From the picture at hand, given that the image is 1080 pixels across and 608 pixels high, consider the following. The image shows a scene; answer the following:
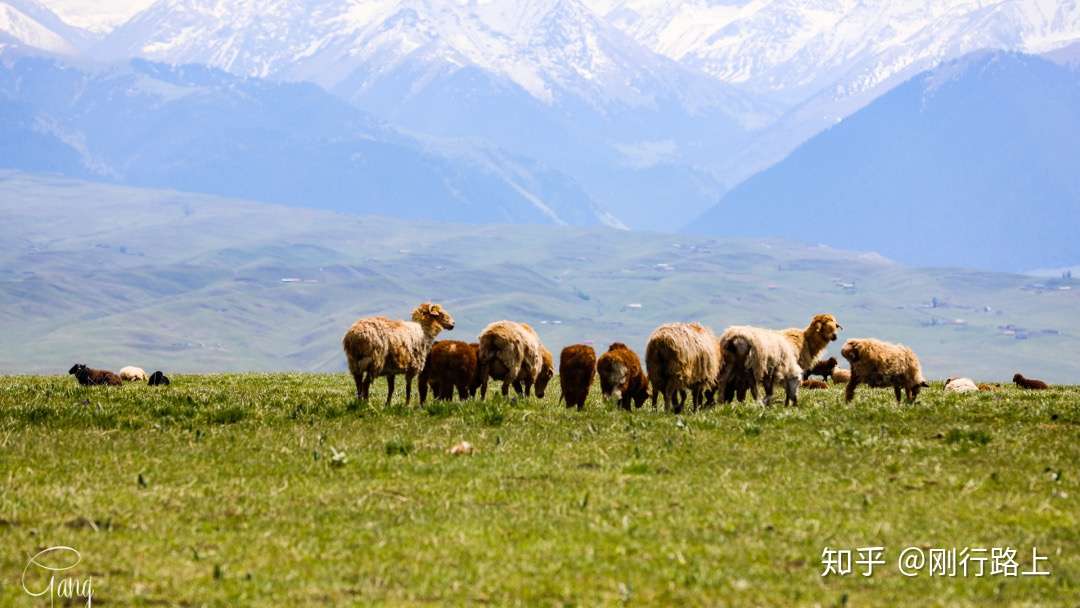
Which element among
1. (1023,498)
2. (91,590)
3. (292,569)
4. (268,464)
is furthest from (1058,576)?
(268,464)

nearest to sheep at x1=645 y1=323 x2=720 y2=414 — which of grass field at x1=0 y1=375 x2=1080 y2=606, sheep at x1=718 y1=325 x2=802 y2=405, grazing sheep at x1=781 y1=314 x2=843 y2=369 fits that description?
sheep at x1=718 y1=325 x2=802 y2=405

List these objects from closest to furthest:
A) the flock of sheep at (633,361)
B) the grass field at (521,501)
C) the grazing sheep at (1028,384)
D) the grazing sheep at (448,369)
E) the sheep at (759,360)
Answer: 1. the grass field at (521,501)
2. the flock of sheep at (633,361)
3. the sheep at (759,360)
4. the grazing sheep at (448,369)
5. the grazing sheep at (1028,384)

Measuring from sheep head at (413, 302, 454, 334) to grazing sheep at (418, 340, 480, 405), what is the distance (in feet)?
1.46

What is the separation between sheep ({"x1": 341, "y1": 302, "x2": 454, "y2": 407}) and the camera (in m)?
31.6

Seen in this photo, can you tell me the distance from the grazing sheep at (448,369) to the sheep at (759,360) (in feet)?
20.1

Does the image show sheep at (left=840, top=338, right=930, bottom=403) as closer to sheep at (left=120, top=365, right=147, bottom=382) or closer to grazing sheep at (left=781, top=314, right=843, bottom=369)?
grazing sheep at (left=781, top=314, right=843, bottom=369)

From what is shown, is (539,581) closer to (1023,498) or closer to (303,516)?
(303,516)

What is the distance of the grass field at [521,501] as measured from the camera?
1438cm

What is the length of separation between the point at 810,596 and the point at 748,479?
6.10 m

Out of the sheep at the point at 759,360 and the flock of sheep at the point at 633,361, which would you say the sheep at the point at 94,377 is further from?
the sheep at the point at 759,360

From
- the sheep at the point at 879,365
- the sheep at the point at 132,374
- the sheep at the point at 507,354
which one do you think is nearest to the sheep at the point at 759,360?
the sheep at the point at 879,365

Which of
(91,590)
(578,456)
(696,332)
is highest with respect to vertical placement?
(696,332)

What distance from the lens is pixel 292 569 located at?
48.6ft

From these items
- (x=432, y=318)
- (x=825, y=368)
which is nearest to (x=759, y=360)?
(x=432, y=318)
